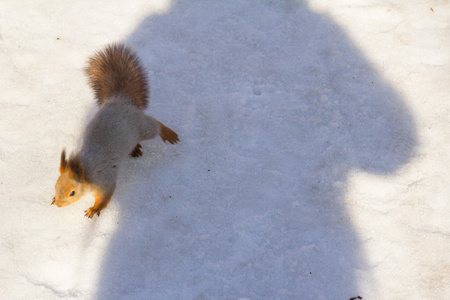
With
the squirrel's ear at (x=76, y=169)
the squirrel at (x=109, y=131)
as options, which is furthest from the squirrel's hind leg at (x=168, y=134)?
the squirrel's ear at (x=76, y=169)

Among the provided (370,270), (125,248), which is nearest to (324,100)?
(370,270)

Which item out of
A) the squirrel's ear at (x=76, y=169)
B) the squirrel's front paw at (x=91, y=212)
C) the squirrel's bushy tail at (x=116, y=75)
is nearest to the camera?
the squirrel's ear at (x=76, y=169)

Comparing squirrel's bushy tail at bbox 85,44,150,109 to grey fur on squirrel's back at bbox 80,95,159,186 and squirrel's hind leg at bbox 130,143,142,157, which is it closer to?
grey fur on squirrel's back at bbox 80,95,159,186

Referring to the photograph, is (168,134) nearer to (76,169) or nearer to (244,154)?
(244,154)

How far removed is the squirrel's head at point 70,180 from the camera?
2064 millimetres

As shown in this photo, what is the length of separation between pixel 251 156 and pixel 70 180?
3.65 ft

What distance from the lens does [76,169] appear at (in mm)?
2080

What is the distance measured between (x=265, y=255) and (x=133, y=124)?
1084 millimetres

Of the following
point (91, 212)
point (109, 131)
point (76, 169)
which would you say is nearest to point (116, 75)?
point (109, 131)

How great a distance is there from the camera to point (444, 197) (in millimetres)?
2342

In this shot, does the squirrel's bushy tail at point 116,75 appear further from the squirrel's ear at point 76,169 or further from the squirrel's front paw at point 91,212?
the squirrel's front paw at point 91,212

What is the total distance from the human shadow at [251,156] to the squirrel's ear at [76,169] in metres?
0.40

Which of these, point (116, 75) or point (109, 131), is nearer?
point (109, 131)

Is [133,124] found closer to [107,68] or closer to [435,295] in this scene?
[107,68]
